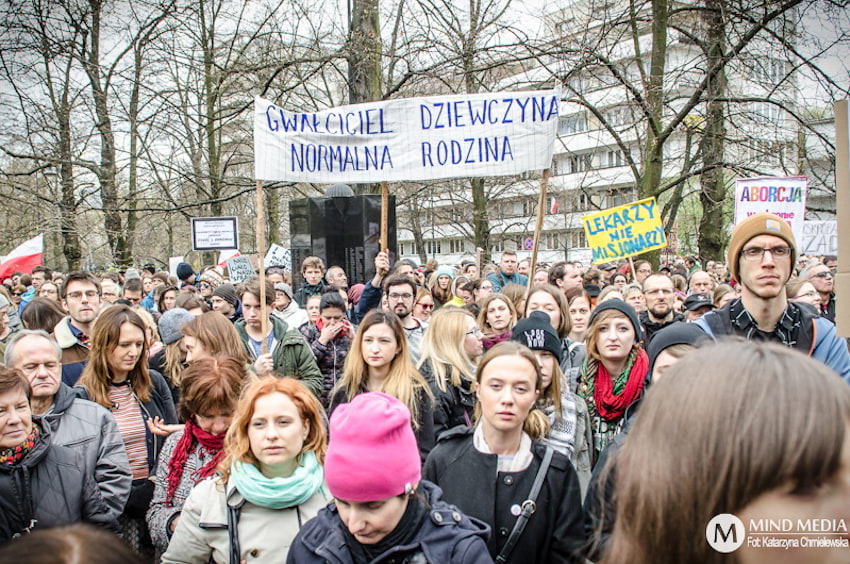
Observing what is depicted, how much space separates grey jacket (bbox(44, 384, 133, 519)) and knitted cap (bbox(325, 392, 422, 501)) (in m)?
1.54

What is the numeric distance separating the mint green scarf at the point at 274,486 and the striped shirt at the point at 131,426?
1.32 m

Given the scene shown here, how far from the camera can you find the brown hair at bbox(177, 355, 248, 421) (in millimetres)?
2898

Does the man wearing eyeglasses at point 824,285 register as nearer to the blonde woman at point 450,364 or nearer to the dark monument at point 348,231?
the blonde woman at point 450,364

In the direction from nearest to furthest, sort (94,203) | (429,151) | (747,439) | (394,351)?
(747,439)
(394,351)
(429,151)
(94,203)

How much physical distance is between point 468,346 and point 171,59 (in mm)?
11487

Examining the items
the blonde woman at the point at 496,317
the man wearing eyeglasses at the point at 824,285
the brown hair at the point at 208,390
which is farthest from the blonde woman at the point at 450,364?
the man wearing eyeglasses at the point at 824,285

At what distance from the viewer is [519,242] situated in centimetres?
4266

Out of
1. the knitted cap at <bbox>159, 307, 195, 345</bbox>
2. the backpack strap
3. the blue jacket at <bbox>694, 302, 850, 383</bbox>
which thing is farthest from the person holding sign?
the blue jacket at <bbox>694, 302, 850, 383</bbox>

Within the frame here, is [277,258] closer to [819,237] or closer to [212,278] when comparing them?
[212,278]

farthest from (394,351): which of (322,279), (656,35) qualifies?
(656,35)

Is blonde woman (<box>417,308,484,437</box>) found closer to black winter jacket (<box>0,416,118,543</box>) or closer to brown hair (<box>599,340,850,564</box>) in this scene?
black winter jacket (<box>0,416,118,543</box>)

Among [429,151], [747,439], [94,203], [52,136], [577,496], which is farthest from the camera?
[94,203]

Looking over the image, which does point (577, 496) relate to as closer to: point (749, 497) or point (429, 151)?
point (749, 497)

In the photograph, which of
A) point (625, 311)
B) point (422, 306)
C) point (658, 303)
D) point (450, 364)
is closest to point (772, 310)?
point (625, 311)
